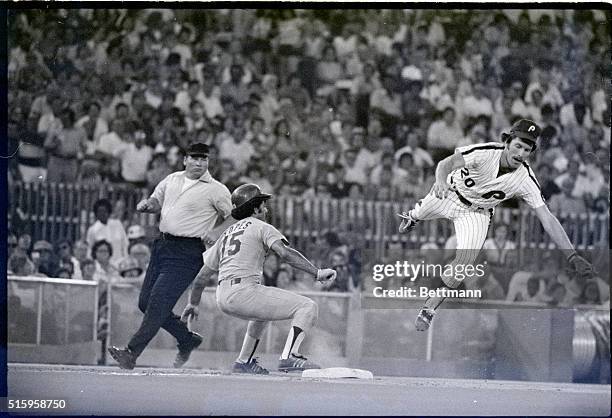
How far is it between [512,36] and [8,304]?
12.0 feet

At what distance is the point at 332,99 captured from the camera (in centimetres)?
763

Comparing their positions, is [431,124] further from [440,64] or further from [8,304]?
A: [8,304]

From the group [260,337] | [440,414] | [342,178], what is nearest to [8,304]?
[260,337]

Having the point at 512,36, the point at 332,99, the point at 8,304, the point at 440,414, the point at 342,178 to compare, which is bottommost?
the point at 440,414

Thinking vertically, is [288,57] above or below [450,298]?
above

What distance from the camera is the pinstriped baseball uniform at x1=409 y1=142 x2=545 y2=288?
7617 mm

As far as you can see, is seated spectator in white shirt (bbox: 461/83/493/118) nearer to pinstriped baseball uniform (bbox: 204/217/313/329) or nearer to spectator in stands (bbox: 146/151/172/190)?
pinstriped baseball uniform (bbox: 204/217/313/329)

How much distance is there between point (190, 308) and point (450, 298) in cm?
168

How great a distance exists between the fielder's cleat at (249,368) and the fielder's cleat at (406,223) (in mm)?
1255

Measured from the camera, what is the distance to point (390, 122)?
759 centimetres

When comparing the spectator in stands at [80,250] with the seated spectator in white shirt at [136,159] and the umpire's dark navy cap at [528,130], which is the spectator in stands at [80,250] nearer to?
the seated spectator in white shirt at [136,159]

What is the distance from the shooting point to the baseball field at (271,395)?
24.2 ft

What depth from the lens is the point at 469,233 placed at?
25.0 ft

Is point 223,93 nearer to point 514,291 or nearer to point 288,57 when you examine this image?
point 288,57
